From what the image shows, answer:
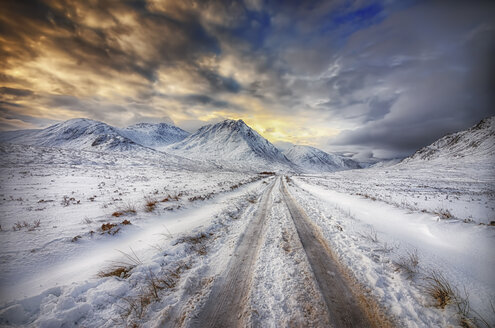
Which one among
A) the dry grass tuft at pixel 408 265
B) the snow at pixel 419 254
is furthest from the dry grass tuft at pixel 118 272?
the dry grass tuft at pixel 408 265

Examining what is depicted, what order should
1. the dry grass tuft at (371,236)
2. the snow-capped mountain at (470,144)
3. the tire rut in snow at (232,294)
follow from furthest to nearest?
the snow-capped mountain at (470,144) → the dry grass tuft at (371,236) → the tire rut in snow at (232,294)

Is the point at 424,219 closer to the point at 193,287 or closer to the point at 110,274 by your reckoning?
the point at 193,287

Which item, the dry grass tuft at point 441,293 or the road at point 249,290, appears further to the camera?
the dry grass tuft at point 441,293

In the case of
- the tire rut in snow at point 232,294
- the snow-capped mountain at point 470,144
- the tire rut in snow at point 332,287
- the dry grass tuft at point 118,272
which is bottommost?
the dry grass tuft at point 118,272

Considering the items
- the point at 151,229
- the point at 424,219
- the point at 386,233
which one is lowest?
the point at 151,229

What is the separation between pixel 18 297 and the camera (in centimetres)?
299

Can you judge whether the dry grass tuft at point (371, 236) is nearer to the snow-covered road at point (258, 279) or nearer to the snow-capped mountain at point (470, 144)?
the snow-covered road at point (258, 279)

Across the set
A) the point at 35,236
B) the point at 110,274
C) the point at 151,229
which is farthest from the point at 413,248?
the point at 35,236

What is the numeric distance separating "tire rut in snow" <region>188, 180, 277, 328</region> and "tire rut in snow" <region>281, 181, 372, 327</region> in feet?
4.94

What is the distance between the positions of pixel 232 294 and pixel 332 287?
2.06m

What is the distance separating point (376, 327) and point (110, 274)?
17.4 ft

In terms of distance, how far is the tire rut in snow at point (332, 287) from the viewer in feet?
9.32

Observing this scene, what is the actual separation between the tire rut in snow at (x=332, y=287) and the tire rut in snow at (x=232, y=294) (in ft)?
Answer: 4.94

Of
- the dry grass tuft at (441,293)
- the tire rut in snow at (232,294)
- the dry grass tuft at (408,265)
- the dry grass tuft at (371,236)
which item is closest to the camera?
the tire rut in snow at (232,294)
